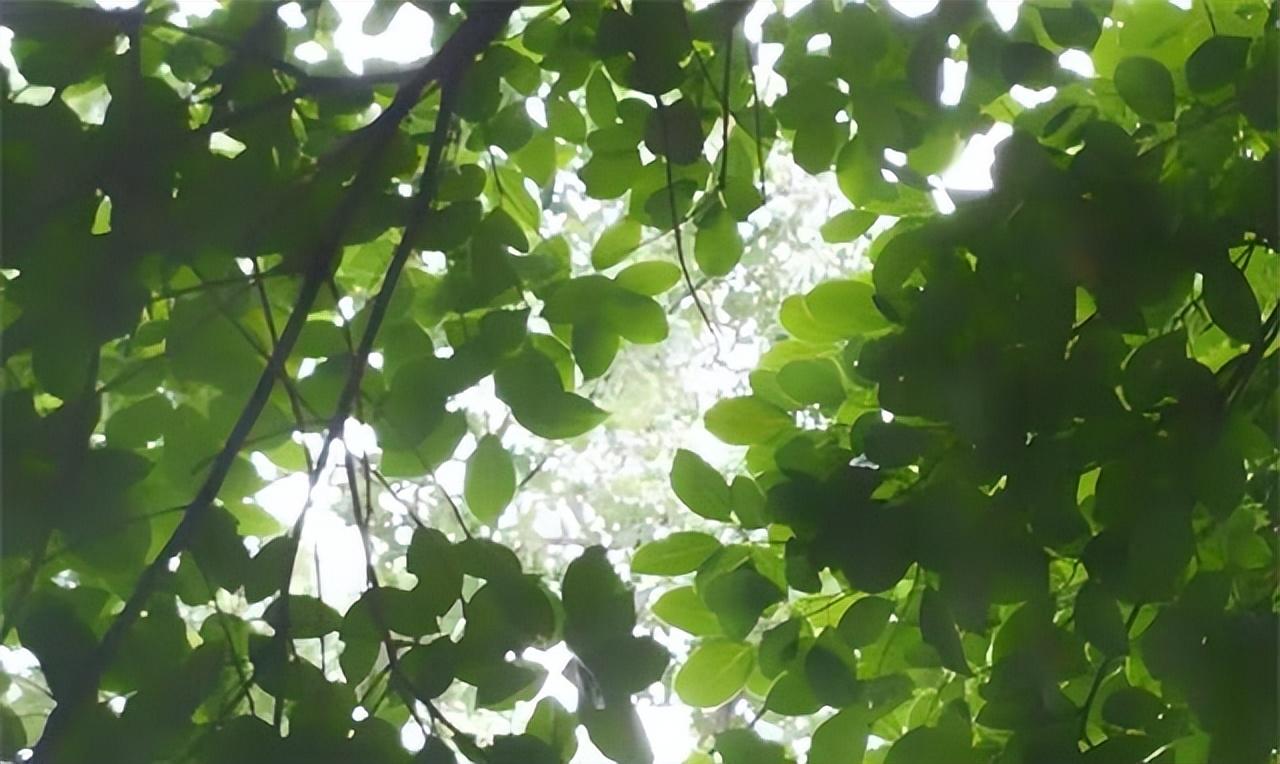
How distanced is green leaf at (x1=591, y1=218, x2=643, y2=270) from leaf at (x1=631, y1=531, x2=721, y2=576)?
0.15m

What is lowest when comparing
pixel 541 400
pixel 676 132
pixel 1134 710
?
pixel 1134 710

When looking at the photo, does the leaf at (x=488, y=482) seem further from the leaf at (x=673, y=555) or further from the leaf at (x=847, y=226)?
the leaf at (x=847, y=226)

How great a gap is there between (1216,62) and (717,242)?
26cm

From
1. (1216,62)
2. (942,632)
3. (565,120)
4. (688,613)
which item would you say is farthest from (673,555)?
(1216,62)

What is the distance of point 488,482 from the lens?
61 cm

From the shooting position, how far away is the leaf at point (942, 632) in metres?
0.57

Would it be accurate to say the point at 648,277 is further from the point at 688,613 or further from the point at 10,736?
the point at 10,736

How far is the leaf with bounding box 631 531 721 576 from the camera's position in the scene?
619 millimetres

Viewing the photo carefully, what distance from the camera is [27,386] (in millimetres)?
590

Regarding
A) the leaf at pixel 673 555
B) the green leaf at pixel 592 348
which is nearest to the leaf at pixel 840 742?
the leaf at pixel 673 555

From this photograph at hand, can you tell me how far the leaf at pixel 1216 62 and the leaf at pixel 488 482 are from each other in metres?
0.39

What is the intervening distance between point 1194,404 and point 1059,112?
0.16m

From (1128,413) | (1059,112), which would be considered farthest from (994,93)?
(1128,413)

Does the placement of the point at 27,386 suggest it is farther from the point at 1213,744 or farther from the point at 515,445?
the point at 1213,744
